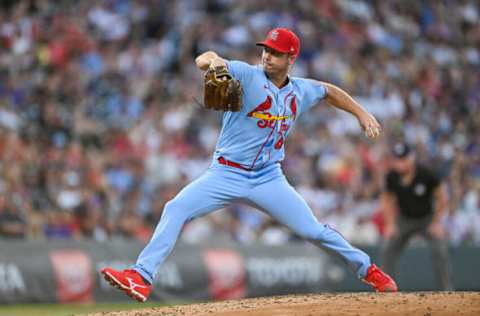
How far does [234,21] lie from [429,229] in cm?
826

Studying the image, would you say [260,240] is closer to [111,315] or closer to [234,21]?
[234,21]

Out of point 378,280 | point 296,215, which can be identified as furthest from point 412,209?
point 296,215

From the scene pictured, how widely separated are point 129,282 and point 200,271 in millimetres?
6712

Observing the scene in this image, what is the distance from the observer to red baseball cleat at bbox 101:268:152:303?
24.0 ft

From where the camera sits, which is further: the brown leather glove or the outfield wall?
the outfield wall

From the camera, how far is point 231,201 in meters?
7.69

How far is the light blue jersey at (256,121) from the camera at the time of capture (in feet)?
24.9

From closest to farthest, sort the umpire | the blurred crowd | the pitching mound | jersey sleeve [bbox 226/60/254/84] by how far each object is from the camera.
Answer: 1. the pitching mound
2. jersey sleeve [bbox 226/60/254/84]
3. the umpire
4. the blurred crowd

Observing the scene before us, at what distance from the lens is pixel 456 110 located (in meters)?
20.8

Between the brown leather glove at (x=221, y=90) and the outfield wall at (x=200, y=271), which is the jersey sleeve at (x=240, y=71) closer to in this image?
the brown leather glove at (x=221, y=90)

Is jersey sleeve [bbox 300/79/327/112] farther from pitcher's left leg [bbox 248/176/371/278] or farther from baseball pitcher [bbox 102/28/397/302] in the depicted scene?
pitcher's left leg [bbox 248/176/371/278]

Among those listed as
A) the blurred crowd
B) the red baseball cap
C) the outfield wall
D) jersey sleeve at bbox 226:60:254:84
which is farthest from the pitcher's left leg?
the blurred crowd

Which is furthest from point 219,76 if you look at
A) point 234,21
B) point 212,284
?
point 234,21

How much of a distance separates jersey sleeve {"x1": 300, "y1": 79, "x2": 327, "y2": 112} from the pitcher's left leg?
26.1 inches
